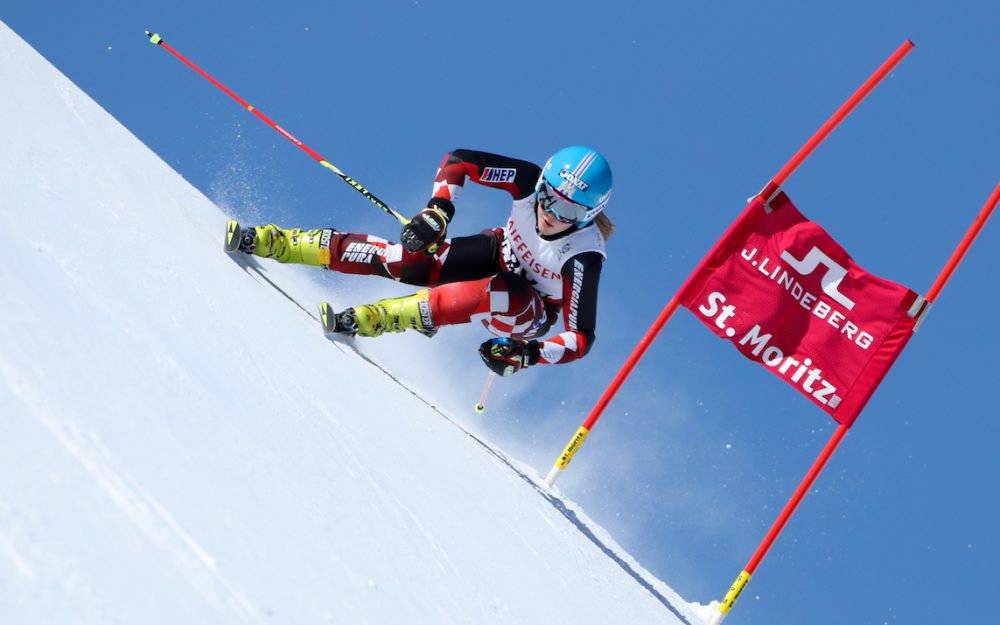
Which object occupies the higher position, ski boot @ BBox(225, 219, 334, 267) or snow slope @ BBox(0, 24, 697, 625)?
snow slope @ BBox(0, 24, 697, 625)

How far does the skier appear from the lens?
5613 millimetres

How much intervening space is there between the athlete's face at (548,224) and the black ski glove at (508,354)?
0.69 m

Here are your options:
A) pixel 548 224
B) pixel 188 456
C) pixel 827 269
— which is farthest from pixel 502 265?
pixel 188 456

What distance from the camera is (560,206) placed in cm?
579

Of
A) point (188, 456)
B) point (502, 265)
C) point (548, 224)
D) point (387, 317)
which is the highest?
point (548, 224)

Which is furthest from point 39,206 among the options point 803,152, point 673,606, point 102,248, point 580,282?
point 803,152

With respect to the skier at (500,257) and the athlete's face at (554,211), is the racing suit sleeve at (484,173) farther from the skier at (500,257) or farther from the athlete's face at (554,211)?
the athlete's face at (554,211)

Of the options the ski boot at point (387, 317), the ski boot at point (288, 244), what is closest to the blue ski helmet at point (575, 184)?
the ski boot at point (387, 317)

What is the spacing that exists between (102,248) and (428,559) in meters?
1.21

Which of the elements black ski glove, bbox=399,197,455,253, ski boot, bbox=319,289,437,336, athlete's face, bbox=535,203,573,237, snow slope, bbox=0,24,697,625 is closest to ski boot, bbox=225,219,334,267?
ski boot, bbox=319,289,437,336

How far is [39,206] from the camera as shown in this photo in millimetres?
2701

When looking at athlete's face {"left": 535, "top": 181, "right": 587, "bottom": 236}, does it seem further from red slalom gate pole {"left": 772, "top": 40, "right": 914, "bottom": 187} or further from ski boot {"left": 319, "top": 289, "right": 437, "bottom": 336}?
red slalom gate pole {"left": 772, "top": 40, "right": 914, "bottom": 187}

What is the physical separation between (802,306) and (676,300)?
0.90 m

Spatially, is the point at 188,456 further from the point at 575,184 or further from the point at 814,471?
the point at 814,471
